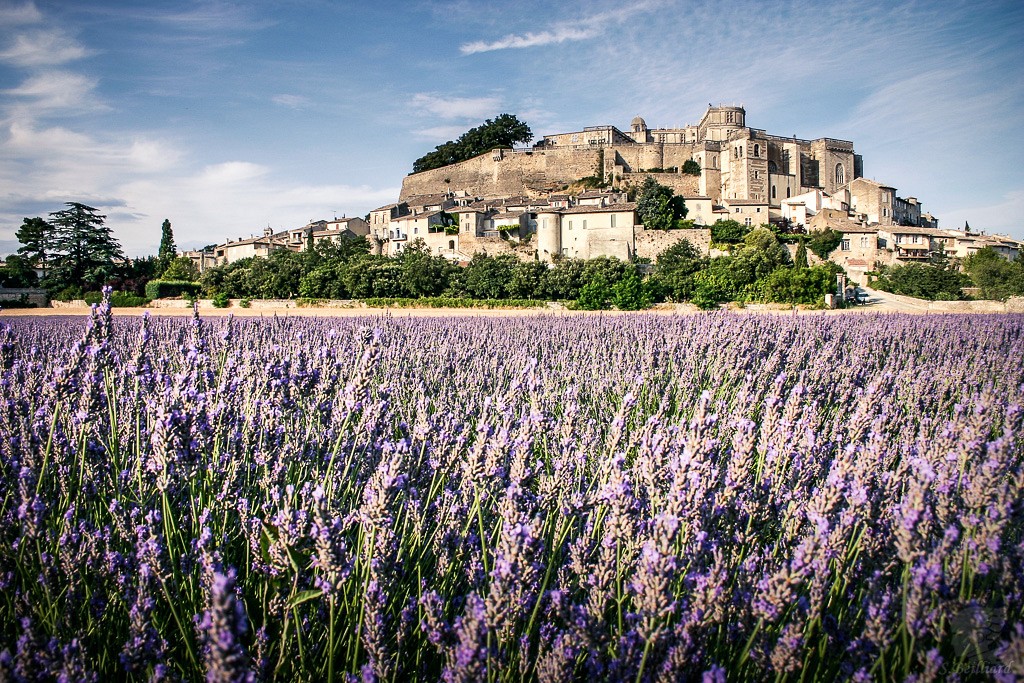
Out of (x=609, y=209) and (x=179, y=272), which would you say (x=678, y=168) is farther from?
(x=179, y=272)

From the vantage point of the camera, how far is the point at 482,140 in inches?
2591

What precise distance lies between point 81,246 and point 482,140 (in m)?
41.2

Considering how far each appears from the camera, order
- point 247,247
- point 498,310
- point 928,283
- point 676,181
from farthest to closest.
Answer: point 676,181 < point 247,247 < point 928,283 < point 498,310

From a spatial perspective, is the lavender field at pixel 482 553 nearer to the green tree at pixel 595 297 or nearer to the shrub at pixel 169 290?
the green tree at pixel 595 297

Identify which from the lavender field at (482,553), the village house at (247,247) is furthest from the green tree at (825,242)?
the lavender field at (482,553)

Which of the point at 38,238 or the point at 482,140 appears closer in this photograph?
the point at 38,238

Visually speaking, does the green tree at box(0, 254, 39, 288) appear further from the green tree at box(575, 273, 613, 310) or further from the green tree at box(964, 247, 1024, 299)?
the green tree at box(964, 247, 1024, 299)

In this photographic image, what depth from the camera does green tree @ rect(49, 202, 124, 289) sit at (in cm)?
3553

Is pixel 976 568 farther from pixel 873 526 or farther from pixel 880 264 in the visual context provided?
pixel 880 264

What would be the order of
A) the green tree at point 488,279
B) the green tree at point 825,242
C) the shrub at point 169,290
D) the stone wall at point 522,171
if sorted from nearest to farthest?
the green tree at point 488,279
the shrub at point 169,290
the green tree at point 825,242
the stone wall at point 522,171

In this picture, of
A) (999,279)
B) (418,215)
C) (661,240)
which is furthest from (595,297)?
(418,215)

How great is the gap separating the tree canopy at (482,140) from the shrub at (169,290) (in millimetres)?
39599

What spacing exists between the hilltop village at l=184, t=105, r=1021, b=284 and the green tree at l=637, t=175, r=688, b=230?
149cm

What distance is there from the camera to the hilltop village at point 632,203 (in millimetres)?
44719
